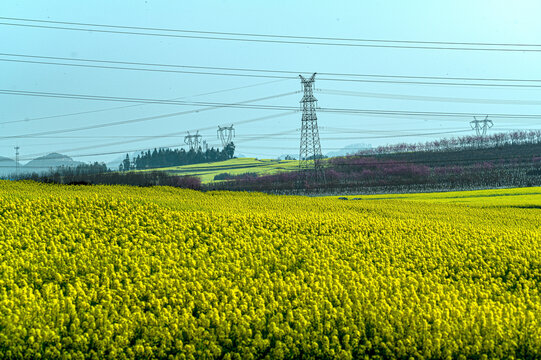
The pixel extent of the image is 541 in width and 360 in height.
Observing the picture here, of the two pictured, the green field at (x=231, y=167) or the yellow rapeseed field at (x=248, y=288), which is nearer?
the yellow rapeseed field at (x=248, y=288)

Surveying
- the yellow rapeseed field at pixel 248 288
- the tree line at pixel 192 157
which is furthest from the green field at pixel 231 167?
the yellow rapeseed field at pixel 248 288

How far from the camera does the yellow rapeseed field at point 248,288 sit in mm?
7070

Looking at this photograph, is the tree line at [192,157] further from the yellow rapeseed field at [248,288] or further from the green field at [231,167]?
the yellow rapeseed field at [248,288]

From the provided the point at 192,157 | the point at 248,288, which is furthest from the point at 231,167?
the point at 248,288

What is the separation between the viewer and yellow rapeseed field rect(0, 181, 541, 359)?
707cm

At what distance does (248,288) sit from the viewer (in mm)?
8977

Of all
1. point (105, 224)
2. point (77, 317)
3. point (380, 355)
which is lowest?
point (380, 355)

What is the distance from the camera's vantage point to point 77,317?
24.4 feet

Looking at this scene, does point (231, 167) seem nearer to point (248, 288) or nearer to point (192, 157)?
point (192, 157)

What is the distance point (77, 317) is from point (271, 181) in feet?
171

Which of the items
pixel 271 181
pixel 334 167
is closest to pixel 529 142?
pixel 334 167

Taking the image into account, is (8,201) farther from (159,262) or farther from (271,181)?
(271,181)

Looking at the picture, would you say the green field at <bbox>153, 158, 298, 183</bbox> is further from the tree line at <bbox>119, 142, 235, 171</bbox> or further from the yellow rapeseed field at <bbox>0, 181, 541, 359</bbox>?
the yellow rapeseed field at <bbox>0, 181, 541, 359</bbox>

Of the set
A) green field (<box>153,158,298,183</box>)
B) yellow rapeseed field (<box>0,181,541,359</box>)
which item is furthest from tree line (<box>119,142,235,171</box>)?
yellow rapeseed field (<box>0,181,541,359</box>)
